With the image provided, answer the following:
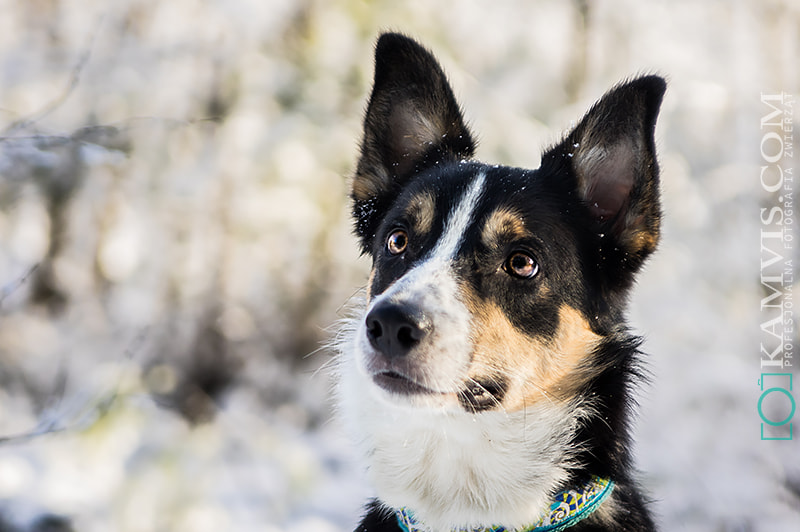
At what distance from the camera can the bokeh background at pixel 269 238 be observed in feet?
15.4

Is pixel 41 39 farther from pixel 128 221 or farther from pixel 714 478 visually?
pixel 714 478

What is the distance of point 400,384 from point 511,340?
1.39 ft

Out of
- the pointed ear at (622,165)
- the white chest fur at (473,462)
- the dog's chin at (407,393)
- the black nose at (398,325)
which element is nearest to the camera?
the black nose at (398,325)

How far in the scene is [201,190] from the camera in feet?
19.2

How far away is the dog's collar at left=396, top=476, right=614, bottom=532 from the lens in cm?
204

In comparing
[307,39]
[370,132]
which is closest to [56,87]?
[307,39]

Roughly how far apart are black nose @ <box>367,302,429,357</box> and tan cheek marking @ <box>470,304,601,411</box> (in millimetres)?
238

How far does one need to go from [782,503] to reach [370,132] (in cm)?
468

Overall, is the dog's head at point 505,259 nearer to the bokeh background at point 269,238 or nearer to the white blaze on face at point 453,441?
the white blaze on face at point 453,441

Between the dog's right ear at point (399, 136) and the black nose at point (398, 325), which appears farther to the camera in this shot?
the dog's right ear at point (399, 136)

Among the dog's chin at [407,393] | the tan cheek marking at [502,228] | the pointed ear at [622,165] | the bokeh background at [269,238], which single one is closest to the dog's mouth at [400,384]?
the dog's chin at [407,393]

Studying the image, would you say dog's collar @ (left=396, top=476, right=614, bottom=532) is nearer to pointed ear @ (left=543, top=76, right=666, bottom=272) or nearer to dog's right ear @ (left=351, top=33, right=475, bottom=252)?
pointed ear @ (left=543, top=76, right=666, bottom=272)

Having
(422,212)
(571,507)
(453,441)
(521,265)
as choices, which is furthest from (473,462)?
(422,212)

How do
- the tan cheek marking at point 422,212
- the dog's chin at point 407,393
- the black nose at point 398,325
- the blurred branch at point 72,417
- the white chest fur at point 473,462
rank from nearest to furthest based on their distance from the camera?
the black nose at point 398,325 → the dog's chin at point 407,393 → the white chest fur at point 473,462 → the tan cheek marking at point 422,212 → the blurred branch at point 72,417
